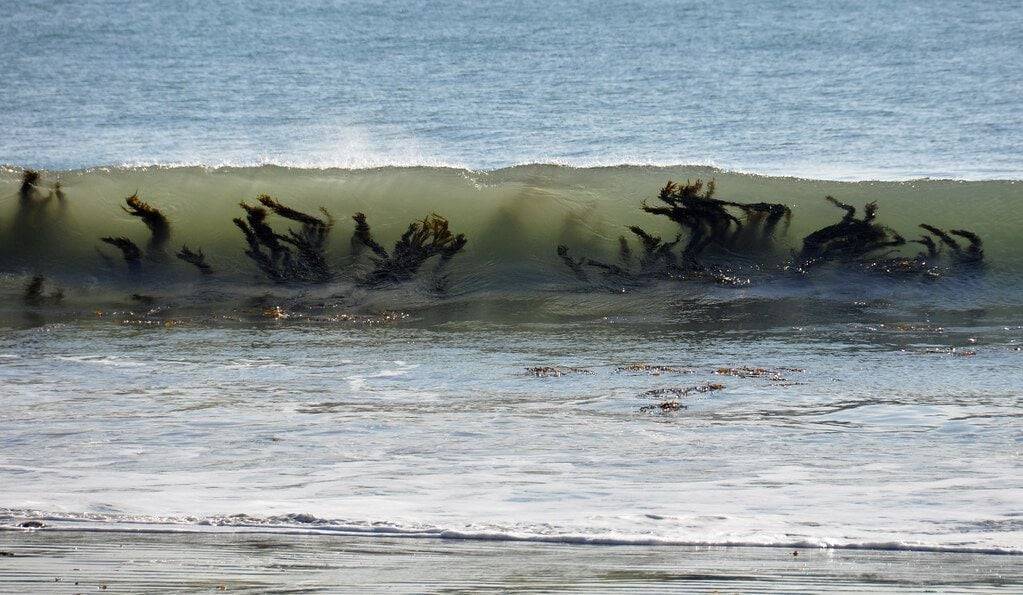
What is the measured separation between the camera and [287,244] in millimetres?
11211

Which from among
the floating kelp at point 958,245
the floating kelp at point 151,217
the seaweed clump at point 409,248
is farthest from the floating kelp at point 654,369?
the floating kelp at point 151,217

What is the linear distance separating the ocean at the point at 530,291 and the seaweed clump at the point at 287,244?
36mm

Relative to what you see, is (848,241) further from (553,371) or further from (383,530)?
(383,530)

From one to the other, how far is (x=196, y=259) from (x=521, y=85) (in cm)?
1014

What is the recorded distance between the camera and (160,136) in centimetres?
1759

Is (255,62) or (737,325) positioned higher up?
(255,62)

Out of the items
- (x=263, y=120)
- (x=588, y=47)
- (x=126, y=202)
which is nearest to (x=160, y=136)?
(x=263, y=120)

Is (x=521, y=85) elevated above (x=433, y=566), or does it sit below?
above

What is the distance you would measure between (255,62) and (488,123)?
711 centimetres

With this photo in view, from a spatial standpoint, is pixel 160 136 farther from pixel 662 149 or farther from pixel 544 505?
pixel 544 505

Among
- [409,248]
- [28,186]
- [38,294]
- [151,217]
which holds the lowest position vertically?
[38,294]

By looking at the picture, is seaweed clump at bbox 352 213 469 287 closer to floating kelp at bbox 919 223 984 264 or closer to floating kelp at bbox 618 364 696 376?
floating kelp at bbox 618 364 696 376

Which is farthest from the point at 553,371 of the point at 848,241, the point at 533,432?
the point at 848,241

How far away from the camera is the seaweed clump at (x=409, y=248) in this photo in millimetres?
10656
